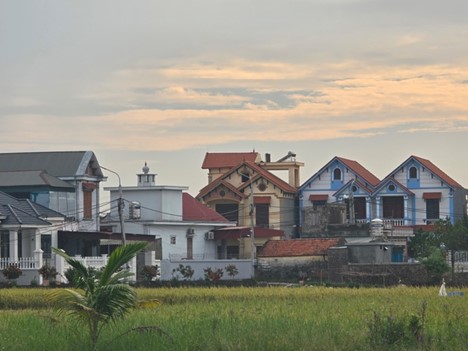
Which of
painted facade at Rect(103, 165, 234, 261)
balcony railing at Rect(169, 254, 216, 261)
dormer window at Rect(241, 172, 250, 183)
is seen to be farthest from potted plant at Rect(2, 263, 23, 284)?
dormer window at Rect(241, 172, 250, 183)

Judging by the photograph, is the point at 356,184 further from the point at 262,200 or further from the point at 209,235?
the point at 209,235

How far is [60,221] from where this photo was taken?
195ft

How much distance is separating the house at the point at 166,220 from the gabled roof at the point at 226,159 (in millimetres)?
8908

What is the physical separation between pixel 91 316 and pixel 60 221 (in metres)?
34.3

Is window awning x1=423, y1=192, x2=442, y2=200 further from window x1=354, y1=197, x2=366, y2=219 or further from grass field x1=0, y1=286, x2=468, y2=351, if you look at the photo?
grass field x1=0, y1=286, x2=468, y2=351

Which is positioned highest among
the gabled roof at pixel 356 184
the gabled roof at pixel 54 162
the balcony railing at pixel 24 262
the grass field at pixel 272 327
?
Result: the gabled roof at pixel 54 162

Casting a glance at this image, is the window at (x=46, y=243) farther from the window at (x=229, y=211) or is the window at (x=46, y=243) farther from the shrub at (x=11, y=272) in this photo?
the window at (x=229, y=211)

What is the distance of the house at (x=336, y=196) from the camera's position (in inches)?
2876

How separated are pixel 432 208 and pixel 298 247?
47.0 ft

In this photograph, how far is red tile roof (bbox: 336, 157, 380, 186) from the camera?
75.9m

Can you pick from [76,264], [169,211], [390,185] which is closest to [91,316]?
[76,264]

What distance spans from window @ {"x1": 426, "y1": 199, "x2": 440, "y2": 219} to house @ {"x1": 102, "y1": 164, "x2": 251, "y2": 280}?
1174 cm

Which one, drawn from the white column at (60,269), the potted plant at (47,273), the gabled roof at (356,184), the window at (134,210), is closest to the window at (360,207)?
the gabled roof at (356,184)

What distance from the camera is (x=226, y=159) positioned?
3211 inches
